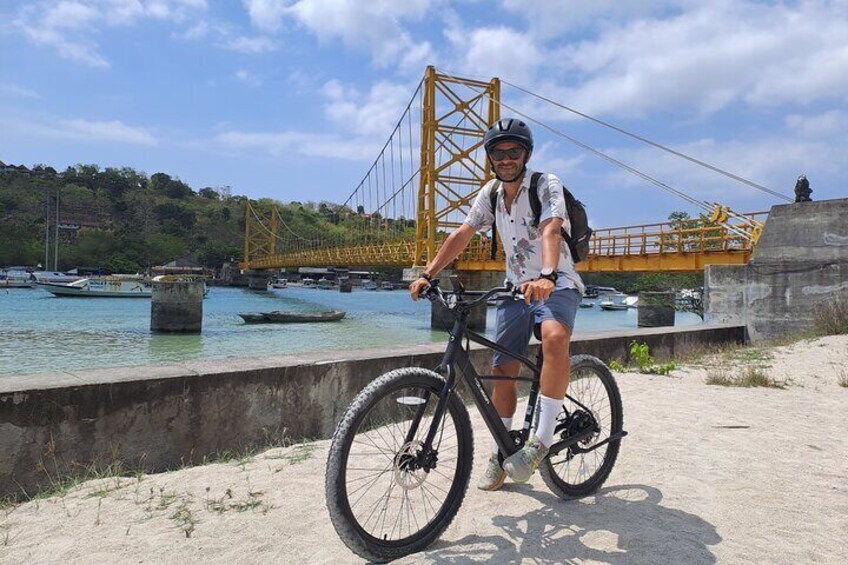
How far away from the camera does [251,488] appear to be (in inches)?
110

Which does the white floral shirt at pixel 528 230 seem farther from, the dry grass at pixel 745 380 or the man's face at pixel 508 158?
the dry grass at pixel 745 380

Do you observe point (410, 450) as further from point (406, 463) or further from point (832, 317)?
point (832, 317)

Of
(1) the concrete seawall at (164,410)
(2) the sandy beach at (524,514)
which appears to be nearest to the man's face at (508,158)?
(2) the sandy beach at (524,514)

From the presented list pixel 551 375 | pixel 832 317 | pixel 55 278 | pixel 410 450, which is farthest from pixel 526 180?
→ pixel 55 278

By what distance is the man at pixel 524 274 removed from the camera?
236 cm

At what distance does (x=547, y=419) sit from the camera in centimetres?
239

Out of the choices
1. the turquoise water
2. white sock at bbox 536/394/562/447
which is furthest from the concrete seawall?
the turquoise water

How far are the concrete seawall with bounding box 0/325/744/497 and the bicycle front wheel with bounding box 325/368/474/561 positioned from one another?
168 cm

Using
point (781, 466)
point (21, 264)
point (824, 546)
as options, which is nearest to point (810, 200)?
point (781, 466)

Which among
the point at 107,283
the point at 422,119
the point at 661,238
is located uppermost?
the point at 422,119

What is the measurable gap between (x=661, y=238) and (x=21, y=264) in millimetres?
93242

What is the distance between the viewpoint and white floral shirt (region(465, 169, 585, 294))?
8.10ft

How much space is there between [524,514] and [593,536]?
1.01 feet

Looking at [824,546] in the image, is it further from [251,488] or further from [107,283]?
[107,283]
